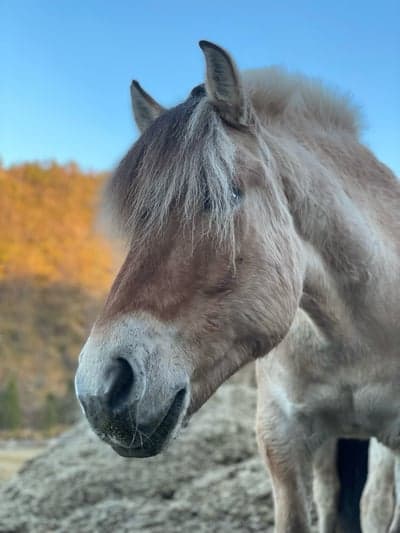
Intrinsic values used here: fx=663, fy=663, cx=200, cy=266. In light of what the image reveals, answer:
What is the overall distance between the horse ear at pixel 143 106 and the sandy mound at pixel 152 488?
236 cm

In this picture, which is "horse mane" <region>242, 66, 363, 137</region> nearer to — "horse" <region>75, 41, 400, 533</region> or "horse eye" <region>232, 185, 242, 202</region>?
"horse" <region>75, 41, 400, 533</region>

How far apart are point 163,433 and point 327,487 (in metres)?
1.90

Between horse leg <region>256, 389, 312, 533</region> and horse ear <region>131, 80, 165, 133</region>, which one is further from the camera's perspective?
horse leg <region>256, 389, 312, 533</region>

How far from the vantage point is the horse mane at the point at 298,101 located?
2.16 metres

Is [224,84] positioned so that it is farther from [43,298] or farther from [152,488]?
[43,298]

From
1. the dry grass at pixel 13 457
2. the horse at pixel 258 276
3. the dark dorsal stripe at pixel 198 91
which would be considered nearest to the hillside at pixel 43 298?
the dry grass at pixel 13 457

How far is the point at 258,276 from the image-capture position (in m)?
1.80

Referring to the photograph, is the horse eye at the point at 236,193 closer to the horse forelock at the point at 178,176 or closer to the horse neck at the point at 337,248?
the horse forelock at the point at 178,176

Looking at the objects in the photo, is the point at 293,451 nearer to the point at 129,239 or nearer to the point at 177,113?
the point at 129,239

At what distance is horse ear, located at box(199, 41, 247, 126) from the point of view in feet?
5.82

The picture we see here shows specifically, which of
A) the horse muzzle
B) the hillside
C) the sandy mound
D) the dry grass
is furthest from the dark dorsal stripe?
the hillside

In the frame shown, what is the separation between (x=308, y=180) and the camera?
6.83 ft

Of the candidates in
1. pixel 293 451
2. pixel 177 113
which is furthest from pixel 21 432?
pixel 177 113

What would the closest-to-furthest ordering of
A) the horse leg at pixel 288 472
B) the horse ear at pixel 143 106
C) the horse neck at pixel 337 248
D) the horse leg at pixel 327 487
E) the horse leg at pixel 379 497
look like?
1. the horse neck at pixel 337 248
2. the horse ear at pixel 143 106
3. the horse leg at pixel 288 472
4. the horse leg at pixel 379 497
5. the horse leg at pixel 327 487
